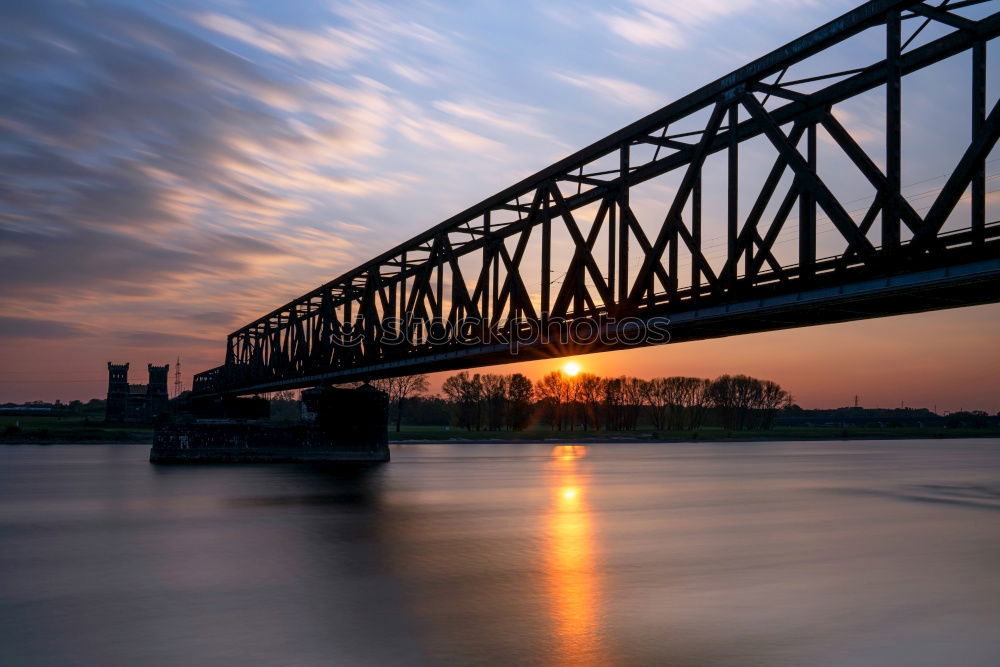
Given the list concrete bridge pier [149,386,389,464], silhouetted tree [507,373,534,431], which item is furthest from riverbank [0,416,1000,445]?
concrete bridge pier [149,386,389,464]

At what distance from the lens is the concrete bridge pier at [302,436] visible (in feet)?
215

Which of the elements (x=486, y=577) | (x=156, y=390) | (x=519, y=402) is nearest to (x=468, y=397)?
(x=519, y=402)

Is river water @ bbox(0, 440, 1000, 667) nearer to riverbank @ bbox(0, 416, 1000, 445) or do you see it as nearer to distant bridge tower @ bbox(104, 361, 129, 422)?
riverbank @ bbox(0, 416, 1000, 445)

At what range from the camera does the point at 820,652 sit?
51.1ft

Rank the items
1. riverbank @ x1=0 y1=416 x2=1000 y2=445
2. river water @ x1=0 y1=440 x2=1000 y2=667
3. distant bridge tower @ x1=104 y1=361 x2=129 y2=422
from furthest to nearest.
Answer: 1. distant bridge tower @ x1=104 y1=361 x2=129 y2=422
2. riverbank @ x1=0 y1=416 x2=1000 y2=445
3. river water @ x1=0 y1=440 x2=1000 y2=667

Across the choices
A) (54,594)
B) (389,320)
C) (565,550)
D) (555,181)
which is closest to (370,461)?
(389,320)

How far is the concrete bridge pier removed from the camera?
65625 mm

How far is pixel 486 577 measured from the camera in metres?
23.3

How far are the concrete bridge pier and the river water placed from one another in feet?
48.5

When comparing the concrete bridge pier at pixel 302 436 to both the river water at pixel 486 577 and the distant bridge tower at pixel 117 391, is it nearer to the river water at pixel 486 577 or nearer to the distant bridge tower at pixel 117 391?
the river water at pixel 486 577

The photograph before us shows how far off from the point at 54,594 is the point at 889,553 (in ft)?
83.8

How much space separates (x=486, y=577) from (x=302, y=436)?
153 feet

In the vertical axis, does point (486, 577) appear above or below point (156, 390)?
below

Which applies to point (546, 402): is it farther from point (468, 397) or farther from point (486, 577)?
point (486, 577)
